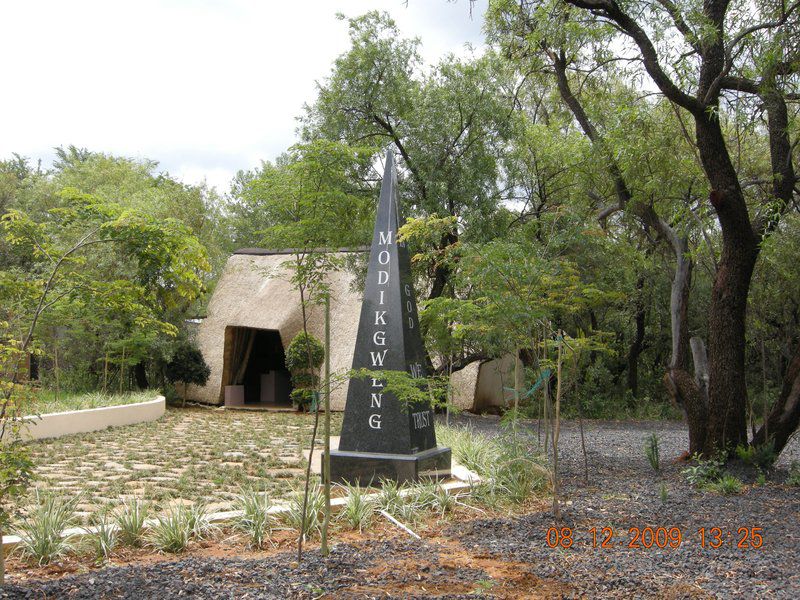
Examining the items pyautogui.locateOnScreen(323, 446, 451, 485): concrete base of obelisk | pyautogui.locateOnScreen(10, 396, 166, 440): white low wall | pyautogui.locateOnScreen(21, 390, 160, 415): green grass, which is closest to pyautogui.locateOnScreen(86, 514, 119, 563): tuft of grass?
pyautogui.locateOnScreen(323, 446, 451, 485): concrete base of obelisk

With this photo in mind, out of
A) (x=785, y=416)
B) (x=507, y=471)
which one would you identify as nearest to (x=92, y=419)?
(x=507, y=471)

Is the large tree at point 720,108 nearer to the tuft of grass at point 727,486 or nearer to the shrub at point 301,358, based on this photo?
the tuft of grass at point 727,486

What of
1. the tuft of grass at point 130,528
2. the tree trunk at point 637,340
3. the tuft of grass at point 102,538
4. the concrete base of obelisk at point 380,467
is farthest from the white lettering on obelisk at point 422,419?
the tree trunk at point 637,340

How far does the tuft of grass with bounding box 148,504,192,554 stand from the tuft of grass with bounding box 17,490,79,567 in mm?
484

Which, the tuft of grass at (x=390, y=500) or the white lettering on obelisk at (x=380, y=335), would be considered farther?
the white lettering on obelisk at (x=380, y=335)

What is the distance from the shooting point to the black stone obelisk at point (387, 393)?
254 inches

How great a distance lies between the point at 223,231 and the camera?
2733 cm

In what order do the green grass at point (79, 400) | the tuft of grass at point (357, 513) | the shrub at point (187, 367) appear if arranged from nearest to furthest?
the tuft of grass at point (357, 513), the green grass at point (79, 400), the shrub at point (187, 367)

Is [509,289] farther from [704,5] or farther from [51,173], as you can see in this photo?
[51,173]

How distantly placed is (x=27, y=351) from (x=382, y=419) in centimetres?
338

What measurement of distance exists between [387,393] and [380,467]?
67cm

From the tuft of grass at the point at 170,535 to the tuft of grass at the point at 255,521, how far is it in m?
0.39

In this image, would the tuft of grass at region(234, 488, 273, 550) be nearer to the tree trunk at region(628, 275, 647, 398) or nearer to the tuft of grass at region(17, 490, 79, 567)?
the tuft of grass at region(17, 490, 79, 567)

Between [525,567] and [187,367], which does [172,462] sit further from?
[187,367]
